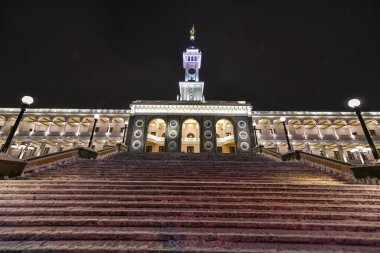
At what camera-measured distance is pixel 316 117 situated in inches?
1372

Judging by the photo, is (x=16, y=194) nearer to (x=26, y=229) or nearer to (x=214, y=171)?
(x=26, y=229)

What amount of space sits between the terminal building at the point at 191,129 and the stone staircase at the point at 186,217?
22.1 metres

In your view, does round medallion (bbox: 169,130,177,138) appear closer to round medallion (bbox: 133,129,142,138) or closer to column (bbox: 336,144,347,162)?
round medallion (bbox: 133,129,142,138)

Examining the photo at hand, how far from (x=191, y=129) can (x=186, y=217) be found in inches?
1239

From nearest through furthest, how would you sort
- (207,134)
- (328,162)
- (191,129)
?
1. (328,162)
2. (207,134)
3. (191,129)

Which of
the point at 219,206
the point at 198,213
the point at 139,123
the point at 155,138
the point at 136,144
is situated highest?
the point at 139,123

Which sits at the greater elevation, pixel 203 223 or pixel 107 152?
pixel 107 152

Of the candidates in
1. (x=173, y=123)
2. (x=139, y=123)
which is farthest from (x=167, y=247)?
(x=139, y=123)

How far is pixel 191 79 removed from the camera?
47312 mm

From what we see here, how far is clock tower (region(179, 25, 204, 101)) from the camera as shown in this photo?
145 ft

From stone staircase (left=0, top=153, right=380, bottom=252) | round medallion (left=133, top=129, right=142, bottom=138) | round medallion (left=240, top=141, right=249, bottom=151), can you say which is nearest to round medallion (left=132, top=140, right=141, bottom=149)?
round medallion (left=133, top=129, right=142, bottom=138)

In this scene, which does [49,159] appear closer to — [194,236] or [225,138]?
[194,236]

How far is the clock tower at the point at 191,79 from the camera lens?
145 ft

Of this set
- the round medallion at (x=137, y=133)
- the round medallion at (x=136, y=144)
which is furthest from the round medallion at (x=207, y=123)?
the round medallion at (x=136, y=144)
